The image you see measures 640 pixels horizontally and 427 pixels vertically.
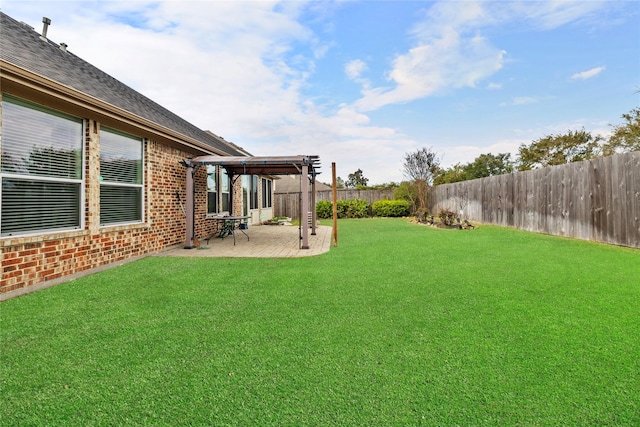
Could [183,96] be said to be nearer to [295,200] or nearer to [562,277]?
[295,200]

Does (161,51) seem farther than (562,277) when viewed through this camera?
Yes

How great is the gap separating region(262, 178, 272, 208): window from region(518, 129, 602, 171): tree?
21939mm

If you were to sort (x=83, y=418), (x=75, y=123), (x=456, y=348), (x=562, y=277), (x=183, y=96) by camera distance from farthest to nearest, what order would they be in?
(x=183, y=96) → (x=75, y=123) → (x=562, y=277) → (x=456, y=348) → (x=83, y=418)

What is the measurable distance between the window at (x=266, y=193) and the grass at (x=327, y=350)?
11740 mm

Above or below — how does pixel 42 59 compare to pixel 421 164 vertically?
below

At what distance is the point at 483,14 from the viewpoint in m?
9.29

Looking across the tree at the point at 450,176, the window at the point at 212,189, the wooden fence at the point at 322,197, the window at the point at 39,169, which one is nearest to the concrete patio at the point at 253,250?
the window at the point at 212,189

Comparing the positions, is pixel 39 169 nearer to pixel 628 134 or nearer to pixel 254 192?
pixel 254 192

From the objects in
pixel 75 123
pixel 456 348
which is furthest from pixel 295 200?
pixel 456 348

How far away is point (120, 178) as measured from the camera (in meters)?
6.04

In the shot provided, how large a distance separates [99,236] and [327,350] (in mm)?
5072

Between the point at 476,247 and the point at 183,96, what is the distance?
1255cm

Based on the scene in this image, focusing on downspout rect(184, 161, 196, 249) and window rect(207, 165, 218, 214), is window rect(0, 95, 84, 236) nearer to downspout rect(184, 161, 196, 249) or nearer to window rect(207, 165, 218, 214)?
downspout rect(184, 161, 196, 249)

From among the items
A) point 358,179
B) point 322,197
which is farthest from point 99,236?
point 358,179
